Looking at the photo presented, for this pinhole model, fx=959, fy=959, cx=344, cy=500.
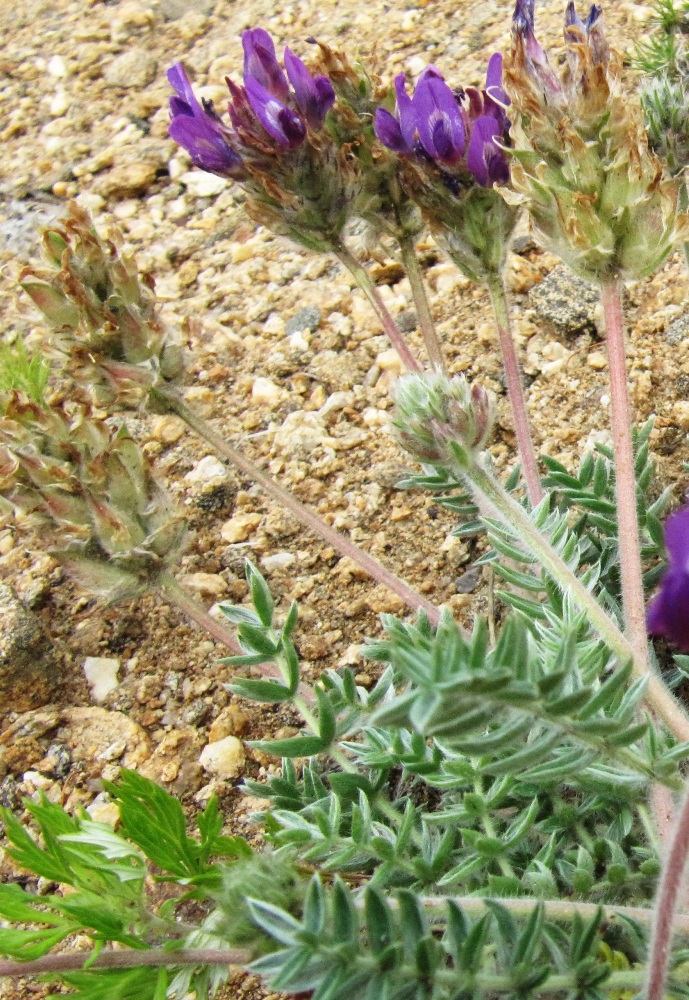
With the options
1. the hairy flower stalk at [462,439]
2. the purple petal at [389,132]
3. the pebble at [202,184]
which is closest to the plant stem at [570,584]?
the hairy flower stalk at [462,439]

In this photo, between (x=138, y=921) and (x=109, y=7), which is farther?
(x=109, y=7)

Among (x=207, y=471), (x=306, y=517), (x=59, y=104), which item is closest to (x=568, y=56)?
(x=306, y=517)

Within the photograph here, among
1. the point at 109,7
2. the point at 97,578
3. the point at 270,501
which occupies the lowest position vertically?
the point at 270,501

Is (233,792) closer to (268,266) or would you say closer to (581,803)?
(581,803)

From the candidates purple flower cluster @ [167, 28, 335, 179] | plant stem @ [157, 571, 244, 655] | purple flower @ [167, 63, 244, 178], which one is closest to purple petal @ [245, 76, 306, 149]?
purple flower cluster @ [167, 28, 335, 179]

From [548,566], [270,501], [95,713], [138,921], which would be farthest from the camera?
[270,501]

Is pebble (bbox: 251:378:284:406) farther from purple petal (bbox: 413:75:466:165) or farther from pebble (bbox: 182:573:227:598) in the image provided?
purple petal (bbox: 413:75:466:165)

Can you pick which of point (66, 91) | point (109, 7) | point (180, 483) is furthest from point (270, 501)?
point (109, 7)
